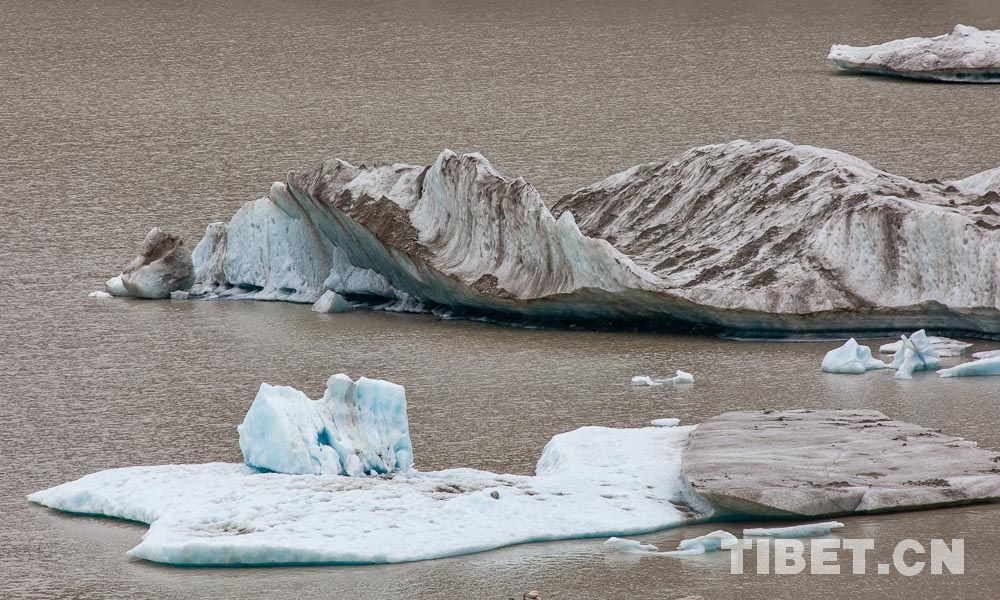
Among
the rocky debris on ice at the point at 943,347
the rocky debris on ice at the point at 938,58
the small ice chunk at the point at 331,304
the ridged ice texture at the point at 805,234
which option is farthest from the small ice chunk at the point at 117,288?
the rocky debris on ice at the point at 938,58

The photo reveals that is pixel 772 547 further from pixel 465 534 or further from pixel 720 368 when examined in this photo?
pixel 720 368

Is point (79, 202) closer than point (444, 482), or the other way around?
point (444, 482)

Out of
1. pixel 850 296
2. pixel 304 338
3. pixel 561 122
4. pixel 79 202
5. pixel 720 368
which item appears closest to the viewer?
pixel 720 368

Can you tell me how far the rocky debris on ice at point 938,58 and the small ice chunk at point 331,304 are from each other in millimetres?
10772

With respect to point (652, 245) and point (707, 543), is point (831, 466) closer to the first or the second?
point (707, 543)

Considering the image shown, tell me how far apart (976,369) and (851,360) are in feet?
1.93

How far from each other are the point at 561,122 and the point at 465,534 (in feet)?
37.6

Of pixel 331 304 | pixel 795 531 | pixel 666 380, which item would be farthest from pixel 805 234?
pixel 795 531

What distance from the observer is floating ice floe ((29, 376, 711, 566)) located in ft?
15.8

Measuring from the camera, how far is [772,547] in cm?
480

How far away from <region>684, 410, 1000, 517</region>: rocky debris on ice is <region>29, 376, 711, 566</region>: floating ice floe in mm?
146

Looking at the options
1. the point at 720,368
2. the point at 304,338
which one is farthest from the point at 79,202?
the point at 720,368

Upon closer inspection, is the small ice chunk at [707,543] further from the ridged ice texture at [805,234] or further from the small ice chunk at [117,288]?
the small ice chunk at [117,288]

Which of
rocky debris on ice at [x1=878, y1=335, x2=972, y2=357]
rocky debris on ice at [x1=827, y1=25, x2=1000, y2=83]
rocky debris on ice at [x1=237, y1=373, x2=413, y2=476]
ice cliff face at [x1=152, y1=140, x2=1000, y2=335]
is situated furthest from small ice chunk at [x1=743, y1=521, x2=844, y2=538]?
rocky debris on ice at [x1=827, y1=25, x2=1000, y2=83]
